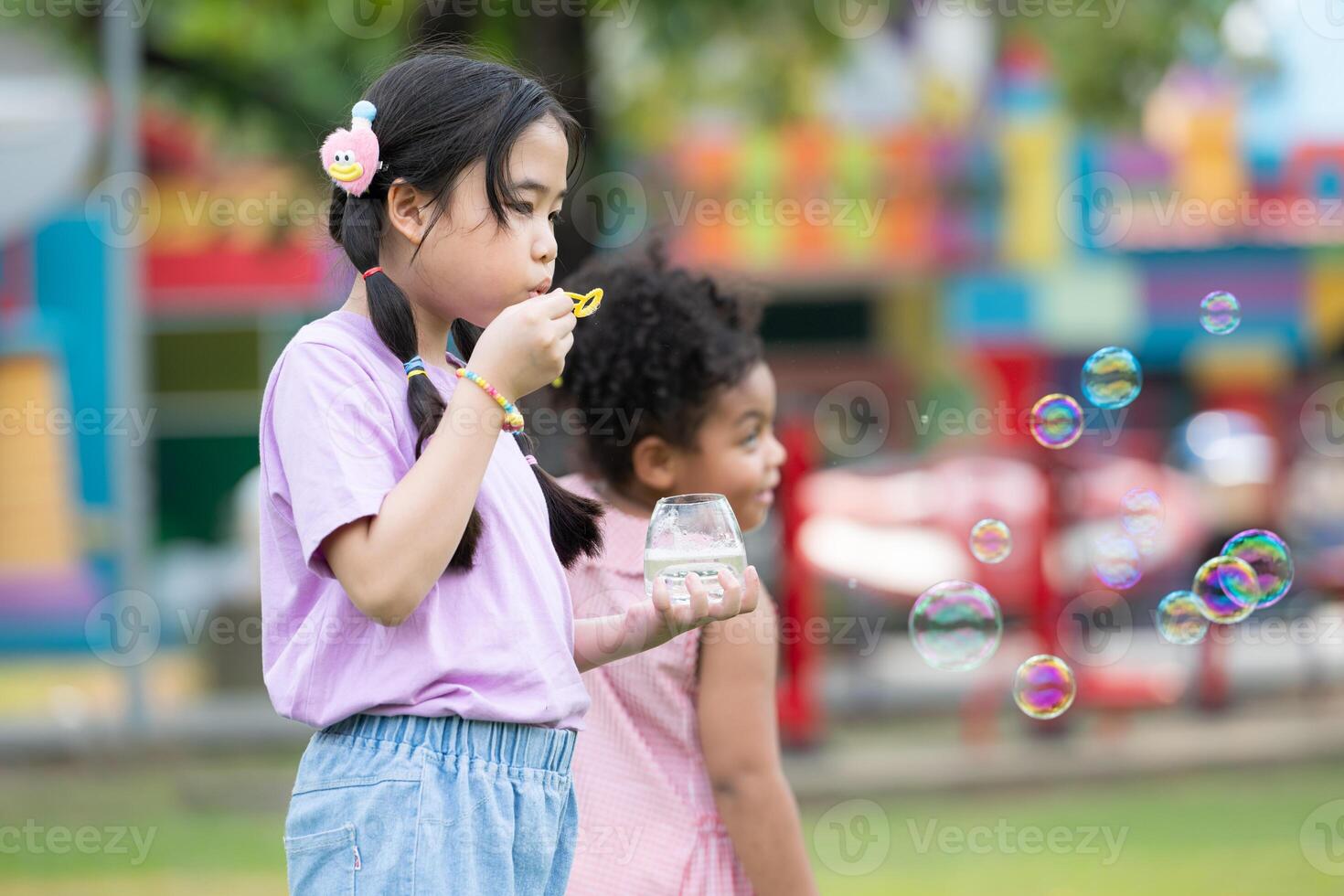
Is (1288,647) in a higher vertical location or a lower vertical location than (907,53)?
lower

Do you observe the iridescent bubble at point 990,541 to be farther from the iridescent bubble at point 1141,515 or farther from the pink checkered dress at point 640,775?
the pink checkered dress at point 640,775

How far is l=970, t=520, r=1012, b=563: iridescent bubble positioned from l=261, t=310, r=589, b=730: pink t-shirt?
1728 millimetres

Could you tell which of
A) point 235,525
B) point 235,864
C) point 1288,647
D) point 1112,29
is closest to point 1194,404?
point 1288,647

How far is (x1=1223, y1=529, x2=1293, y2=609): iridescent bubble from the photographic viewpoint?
135 inches

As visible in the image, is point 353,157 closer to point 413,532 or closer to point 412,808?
point 413,532

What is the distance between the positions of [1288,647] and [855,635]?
295 centimetres

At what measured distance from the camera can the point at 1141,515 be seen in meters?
3.70

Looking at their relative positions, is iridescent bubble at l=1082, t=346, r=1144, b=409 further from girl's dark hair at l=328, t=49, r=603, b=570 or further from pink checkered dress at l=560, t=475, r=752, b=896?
girl's dark hair at l=328, t=49, r=603, b=570

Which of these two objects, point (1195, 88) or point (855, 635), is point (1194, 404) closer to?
point (1195, 88)

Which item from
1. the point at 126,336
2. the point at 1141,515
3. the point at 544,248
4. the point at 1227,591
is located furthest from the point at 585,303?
the point at 126,336

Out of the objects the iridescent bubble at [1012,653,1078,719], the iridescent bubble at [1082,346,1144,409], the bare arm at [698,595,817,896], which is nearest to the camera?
the bare arm at [698,595,817,896]

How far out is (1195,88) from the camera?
14633 mm

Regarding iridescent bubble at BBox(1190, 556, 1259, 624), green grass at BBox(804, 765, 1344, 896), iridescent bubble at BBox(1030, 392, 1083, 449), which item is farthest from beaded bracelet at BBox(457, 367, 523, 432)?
green grass at BBox(804, 765, 1344, 896)

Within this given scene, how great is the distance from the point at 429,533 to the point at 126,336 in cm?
747
